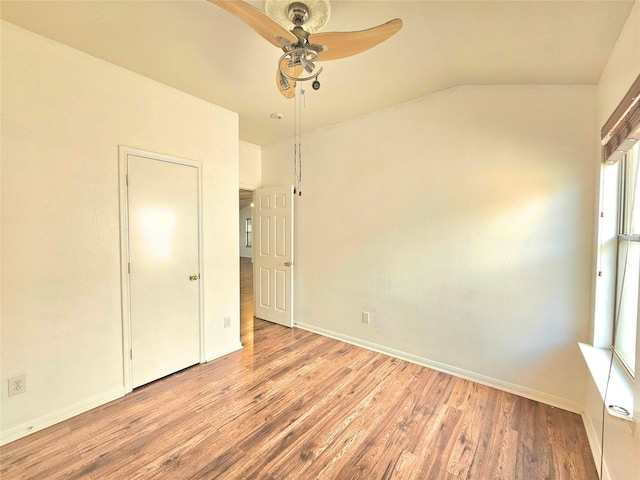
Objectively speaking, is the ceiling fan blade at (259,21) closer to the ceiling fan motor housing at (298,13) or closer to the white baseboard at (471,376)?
the ceiling fan motor housing at (298,13)

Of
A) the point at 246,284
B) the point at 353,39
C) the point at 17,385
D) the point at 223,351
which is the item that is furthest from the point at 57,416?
the point at 246,284

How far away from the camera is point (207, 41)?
1878mm

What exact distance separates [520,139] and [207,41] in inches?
102

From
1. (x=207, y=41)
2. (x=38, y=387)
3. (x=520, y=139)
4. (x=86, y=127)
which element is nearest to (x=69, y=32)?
(x=86, y=127)

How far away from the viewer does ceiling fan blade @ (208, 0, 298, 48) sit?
119 centimetres

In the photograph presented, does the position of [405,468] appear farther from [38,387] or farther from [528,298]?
[38,387]

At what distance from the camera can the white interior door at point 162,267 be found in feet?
7.82

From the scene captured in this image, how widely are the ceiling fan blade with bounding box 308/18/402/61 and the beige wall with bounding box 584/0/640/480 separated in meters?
1.19

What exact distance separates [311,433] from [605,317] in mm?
2232

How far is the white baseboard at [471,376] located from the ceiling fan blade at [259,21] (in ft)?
9.78

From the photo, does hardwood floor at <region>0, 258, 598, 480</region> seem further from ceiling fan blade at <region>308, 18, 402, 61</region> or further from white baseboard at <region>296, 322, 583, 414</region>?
ceiling fan blade at <region>308, 18, 402, 61</region>

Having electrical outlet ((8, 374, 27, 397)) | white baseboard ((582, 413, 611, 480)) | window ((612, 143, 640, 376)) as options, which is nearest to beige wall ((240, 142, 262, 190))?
electrical outlet ((8, 374, 27, 397))

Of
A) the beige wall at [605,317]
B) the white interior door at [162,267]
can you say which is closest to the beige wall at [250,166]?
the white interior door at [162,267]

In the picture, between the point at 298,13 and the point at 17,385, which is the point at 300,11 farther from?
the point at 17,385
